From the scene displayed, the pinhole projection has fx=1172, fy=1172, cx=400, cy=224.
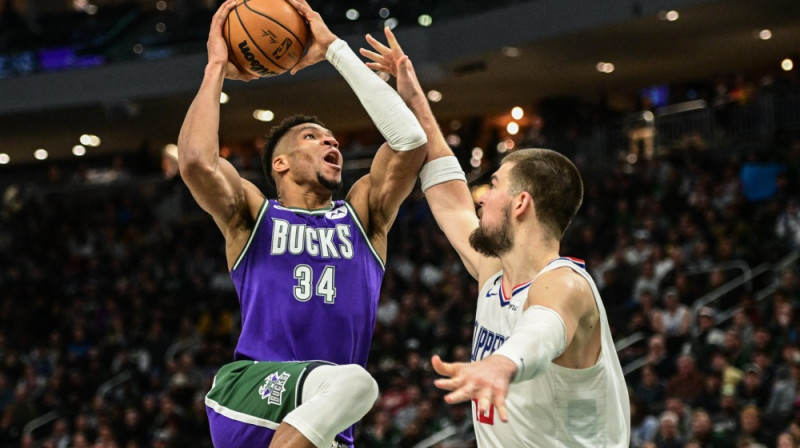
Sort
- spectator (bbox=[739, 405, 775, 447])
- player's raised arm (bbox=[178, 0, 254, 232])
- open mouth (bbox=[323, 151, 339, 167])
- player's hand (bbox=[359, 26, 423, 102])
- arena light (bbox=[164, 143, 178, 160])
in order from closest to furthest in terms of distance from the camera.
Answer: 1. player's raised arm (bbox=[178, 0, 254, 232])
2. open mouth (bbox=[323, 151, 339, 167])
3. player's hand (bbox=[359, 26, 423, 102])
4. spectator (bbox=[739, 405, 775, 447])
5. arena light (bbox=[164, 143, 178, 160])

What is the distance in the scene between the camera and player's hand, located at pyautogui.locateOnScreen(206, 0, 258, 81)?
5.51 metres

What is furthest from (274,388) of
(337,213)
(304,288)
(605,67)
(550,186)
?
(605,67)

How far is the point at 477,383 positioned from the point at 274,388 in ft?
6.20

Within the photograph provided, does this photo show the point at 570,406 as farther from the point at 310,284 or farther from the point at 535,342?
the point at 310,284

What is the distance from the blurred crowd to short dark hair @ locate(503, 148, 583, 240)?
619 cm

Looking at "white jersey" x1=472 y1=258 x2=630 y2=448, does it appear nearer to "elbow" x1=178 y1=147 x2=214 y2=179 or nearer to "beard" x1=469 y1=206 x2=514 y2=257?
"beard" x1=469 y1=206 x2=514 y2=257

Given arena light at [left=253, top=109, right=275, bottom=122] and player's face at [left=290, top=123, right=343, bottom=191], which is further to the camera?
arena light at [left=253, top=109, right=275, bottom=122]

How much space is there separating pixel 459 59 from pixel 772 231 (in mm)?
6996

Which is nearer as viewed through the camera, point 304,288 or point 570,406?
point 570,406

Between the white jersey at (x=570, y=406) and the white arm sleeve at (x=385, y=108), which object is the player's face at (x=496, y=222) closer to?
the white jersey at (x=570, y=406)

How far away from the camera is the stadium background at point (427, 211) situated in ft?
43.0

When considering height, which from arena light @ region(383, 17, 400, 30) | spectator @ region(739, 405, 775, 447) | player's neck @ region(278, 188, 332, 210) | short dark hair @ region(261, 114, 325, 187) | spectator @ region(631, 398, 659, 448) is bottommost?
spectator @ region(631, 398, 659, 448)

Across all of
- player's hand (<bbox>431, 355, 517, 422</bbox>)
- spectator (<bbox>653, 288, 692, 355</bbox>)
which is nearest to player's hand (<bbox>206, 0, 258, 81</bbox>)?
player's hand (<bbox>431, 355, 517, 422</bbox>)

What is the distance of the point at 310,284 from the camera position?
5.32 metres
